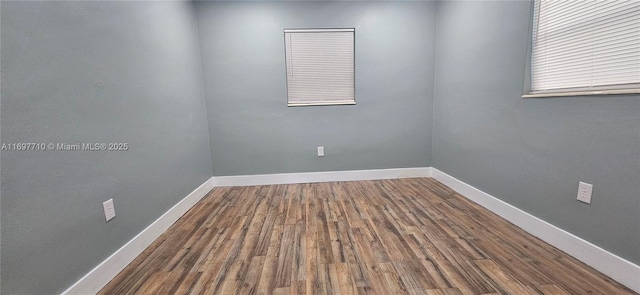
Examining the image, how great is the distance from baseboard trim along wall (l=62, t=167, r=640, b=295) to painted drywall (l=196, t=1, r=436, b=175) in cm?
11

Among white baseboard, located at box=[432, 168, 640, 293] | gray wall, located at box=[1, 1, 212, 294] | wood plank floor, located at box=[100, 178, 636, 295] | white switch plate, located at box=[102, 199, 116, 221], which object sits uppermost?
gray wall, located at box=[1, 1, 212, 294]

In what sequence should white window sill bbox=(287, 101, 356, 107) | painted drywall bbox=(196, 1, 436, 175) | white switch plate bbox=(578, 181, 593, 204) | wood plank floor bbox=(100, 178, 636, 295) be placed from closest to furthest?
1. wood plank floor bbox=(100, 178, 636, 295)
2. white switch plate bbox=(578, 181, 593, 204)
3. painted drywall bbox=(196, 1, 436, 175)
4. white window sill bbox=(287, 101, 356, 107)

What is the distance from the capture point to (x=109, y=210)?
147 centimetres

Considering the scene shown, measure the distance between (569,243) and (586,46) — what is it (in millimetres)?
1249

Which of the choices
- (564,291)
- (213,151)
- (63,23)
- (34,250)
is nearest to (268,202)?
(213,151)

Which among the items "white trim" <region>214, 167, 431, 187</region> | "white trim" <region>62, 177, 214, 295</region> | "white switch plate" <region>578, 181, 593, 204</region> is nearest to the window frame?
"white switch plate" <region>578, 181, 593, 204</region>

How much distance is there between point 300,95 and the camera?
3.05 meters

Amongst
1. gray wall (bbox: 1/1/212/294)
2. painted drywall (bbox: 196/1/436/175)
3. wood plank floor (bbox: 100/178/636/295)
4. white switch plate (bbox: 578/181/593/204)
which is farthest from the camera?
painted drywall (bbox: 196/1/436/175)

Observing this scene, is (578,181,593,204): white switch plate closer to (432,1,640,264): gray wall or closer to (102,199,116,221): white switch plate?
(432,1,640,264): gray wall

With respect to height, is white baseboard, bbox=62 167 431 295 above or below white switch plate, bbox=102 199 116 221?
below

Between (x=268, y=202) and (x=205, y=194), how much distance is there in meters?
0.85

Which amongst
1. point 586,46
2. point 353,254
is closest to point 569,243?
point 586,46

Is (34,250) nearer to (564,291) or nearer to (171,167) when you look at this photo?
(171,167)

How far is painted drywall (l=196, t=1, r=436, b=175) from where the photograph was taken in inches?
113
